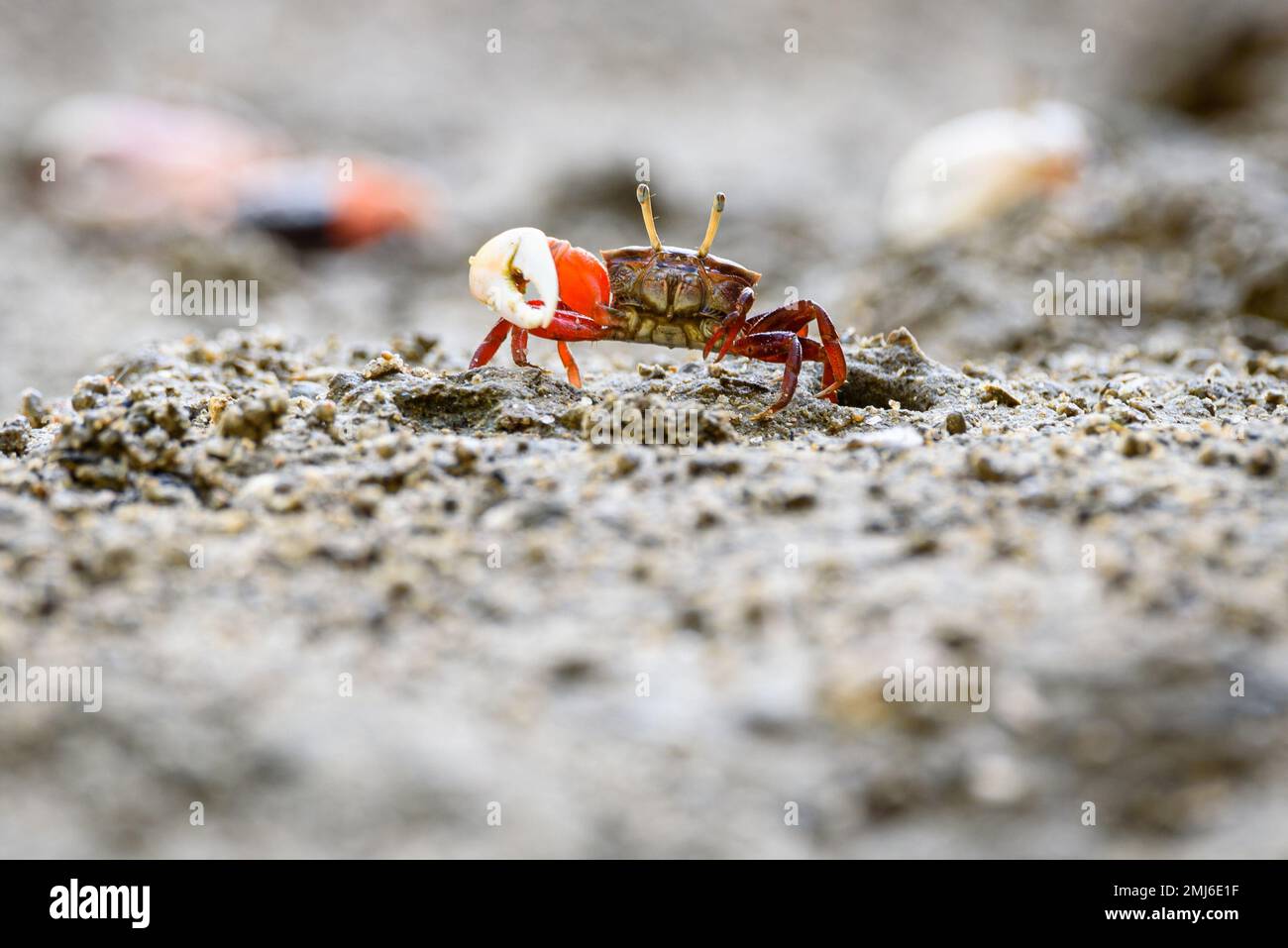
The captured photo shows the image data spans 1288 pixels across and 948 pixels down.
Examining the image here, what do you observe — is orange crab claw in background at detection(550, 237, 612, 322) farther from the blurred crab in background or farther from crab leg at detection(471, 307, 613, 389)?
the blurred crab in background

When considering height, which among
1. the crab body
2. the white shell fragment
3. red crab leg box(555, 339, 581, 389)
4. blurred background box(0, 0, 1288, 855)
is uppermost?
the white shell fragment

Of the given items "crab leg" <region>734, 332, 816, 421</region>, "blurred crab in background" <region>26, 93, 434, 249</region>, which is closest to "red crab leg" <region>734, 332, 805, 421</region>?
"crab leg" <region>734, 332, 816, 421</region>

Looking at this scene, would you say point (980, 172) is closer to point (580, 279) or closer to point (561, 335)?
point (580, 279)

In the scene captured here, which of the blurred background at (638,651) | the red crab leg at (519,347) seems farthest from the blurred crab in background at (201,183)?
the red crab leg at (519,347)

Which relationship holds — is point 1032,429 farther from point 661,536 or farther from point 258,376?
point 258,376

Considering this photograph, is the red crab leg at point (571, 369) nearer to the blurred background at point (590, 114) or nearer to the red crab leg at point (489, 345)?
the red crab leg at point (489, 345)
